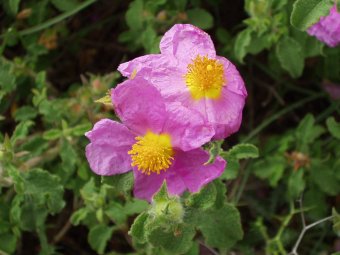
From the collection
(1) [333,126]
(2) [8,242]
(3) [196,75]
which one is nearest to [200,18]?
(1) [333,126]

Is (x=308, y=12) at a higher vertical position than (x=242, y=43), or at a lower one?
higher

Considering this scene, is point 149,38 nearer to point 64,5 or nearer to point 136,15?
point 136,15

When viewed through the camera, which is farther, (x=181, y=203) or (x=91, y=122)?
(x=91, y=122)

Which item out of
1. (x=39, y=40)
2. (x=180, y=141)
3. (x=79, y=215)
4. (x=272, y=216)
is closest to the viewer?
(x=180, y=141)

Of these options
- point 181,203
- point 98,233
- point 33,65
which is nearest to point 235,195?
point 98,233

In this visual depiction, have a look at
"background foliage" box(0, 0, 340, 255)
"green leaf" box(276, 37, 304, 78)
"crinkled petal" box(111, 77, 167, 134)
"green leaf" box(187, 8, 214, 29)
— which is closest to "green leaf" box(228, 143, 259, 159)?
"background foliage" box(0, 0, 340, 255)

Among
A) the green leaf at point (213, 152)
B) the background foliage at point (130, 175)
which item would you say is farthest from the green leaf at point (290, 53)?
the green leaf at point (213, 152)

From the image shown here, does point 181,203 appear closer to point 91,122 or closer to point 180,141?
point 180,141
